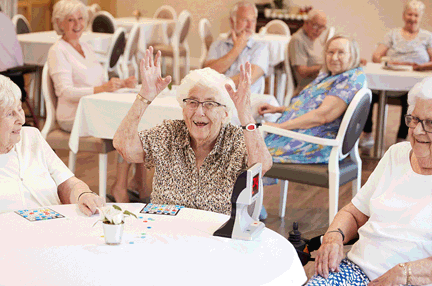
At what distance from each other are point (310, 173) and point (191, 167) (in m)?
1.13

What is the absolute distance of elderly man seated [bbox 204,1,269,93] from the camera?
4.67 m

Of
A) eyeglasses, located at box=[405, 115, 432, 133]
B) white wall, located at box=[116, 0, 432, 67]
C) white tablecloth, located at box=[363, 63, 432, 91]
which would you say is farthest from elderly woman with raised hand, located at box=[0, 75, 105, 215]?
white wall, located at box=[116, 0, 432, 67]

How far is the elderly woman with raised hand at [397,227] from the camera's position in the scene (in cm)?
182

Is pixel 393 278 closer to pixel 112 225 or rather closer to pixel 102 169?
pixel 112 225

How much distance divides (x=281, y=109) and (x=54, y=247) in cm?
229

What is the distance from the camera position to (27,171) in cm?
214

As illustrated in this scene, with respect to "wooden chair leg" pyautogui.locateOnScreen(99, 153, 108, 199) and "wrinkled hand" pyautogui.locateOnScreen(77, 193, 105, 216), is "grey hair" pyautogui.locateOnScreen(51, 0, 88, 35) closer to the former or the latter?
"wooden chair leg" pyautogui.locateOnScreen(99, 153, 108, 199)

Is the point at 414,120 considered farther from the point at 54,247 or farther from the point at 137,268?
the point at 54,247

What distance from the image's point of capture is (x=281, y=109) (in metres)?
3.69

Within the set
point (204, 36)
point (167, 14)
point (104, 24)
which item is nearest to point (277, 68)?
point (204, 36)

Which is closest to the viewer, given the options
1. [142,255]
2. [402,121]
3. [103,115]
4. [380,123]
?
[142,255]

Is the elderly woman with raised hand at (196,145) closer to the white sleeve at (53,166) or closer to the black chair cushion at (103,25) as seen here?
the white sleeve at (53,166)

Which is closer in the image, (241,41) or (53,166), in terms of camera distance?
(53,166)

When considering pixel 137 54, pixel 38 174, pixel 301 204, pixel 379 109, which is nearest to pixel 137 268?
pixel 38 174
